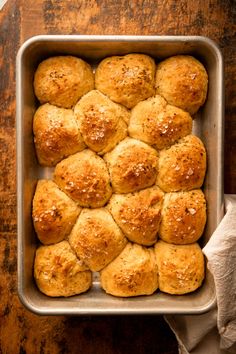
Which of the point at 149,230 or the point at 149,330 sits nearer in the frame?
the point at 149,230

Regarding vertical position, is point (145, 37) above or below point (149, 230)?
above

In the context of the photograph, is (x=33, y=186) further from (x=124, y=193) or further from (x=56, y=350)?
(x=56, y=350)

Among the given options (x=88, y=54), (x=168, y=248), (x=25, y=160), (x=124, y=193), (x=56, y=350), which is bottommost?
(x=56, y=350)

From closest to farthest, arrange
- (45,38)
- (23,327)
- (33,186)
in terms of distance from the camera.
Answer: (45,38) < (33,186) < (23,327)

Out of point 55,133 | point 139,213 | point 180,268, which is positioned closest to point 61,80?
point 55,133

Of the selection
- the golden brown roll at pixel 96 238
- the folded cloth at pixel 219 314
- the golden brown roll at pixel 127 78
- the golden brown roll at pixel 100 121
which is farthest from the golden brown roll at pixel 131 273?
the golden brown roll at pixel 127 78

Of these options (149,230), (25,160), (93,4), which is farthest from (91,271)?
(93,4)

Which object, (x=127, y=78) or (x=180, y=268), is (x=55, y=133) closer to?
(x=127, y=78)
